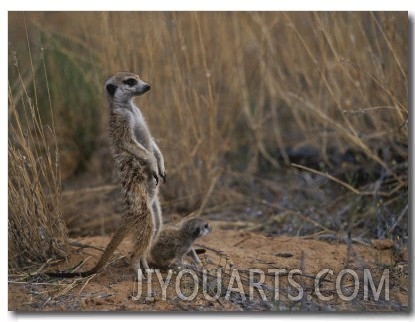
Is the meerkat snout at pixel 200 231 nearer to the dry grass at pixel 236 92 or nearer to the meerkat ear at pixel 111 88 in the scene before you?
the meerkat ear at pixel 111 88

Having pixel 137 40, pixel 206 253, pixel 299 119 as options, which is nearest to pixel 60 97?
pixel 137 40

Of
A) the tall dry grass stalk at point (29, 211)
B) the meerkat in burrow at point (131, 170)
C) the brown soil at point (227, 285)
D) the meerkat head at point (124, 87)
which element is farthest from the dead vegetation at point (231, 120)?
the meerkat head at point (124, 87)

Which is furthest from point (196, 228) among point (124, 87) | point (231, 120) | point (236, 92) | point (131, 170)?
point (236, 92)

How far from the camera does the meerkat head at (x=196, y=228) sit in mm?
4520

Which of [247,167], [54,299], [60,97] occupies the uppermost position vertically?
[60,97]

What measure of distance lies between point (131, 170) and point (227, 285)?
77 cm

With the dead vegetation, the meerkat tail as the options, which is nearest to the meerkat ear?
the dead vegetation

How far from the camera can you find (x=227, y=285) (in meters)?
4.42

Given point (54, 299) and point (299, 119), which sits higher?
point (299, 119)

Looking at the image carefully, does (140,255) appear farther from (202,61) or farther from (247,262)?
(202,61)

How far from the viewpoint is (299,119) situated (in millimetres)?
6262

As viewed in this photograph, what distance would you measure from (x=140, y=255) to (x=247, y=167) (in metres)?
2.08

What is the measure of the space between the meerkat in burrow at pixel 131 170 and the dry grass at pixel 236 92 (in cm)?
77
